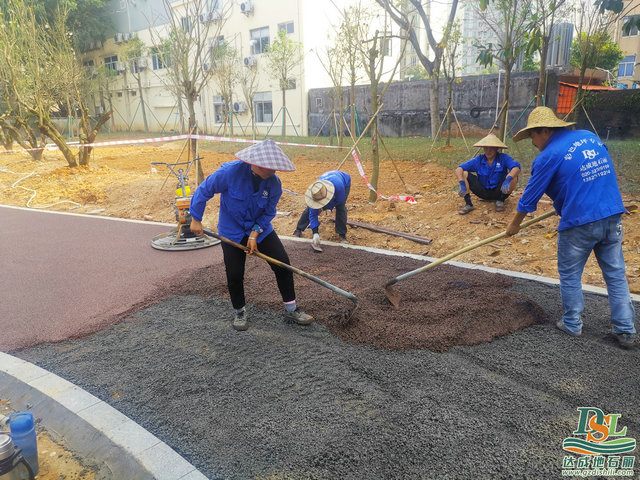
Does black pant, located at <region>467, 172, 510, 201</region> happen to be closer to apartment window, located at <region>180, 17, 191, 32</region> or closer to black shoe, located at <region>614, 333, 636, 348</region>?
black shoe, located at <region>614, 333, 636, 348</region>

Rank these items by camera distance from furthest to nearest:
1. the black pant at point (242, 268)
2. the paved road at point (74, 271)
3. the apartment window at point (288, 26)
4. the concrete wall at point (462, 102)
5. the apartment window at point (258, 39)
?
the apartment window at point (258, 39) → the apartment window at point (288, 26) → the concrete wall at point (462, 102) → the paved road at point (74, 271) → the black pant at point (242, 268)

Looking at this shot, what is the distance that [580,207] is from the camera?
10.7 feet

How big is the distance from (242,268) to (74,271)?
2.99m

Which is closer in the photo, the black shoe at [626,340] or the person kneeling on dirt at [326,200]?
the black shoe at [626,340]

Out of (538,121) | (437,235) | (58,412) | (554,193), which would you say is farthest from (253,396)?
(437,235)

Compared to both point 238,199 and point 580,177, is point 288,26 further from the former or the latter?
point 580,177

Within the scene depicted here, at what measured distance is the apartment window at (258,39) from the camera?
78.1 feet

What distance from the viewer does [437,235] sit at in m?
6.28

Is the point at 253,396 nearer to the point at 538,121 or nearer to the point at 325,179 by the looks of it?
the point at 538,121

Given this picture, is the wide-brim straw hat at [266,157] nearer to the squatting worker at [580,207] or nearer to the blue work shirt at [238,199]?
the blue work shirt at [238,199]

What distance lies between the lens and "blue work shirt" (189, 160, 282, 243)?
348 centimetres

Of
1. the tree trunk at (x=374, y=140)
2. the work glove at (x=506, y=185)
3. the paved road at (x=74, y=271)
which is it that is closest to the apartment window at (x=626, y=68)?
the tree trunk at (x=374, y=140)

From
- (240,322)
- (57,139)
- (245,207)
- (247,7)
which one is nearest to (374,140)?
(245,207)

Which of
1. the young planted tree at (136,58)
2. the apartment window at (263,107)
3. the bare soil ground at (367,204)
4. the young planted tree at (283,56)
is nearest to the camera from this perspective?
the bare soil ground at (367,204)
